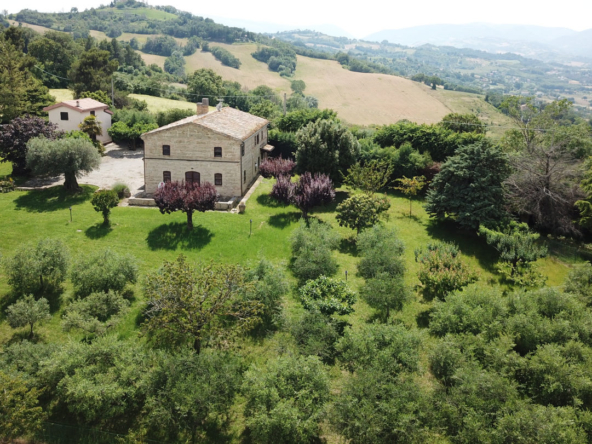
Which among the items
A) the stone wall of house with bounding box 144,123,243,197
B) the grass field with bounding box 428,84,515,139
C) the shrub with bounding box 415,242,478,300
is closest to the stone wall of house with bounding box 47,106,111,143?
the stone wall of house with bounding box 144,123,243,197

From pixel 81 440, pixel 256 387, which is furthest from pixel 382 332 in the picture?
pixel 81 440

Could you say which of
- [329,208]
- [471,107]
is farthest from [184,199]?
[471,107]

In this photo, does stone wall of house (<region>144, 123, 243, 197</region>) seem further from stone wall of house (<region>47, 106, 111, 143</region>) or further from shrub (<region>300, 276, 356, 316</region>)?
stone wall of house (<region>47, 106, 111, 143</region>)

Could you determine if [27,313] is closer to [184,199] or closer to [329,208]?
[184,199]

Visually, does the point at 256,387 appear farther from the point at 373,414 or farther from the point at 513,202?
the point at 513,202

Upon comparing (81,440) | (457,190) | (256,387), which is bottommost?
(81,440)

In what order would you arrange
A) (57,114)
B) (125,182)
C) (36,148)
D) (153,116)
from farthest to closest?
(153,116)
(57,114)
(125,182)
(36,148)
